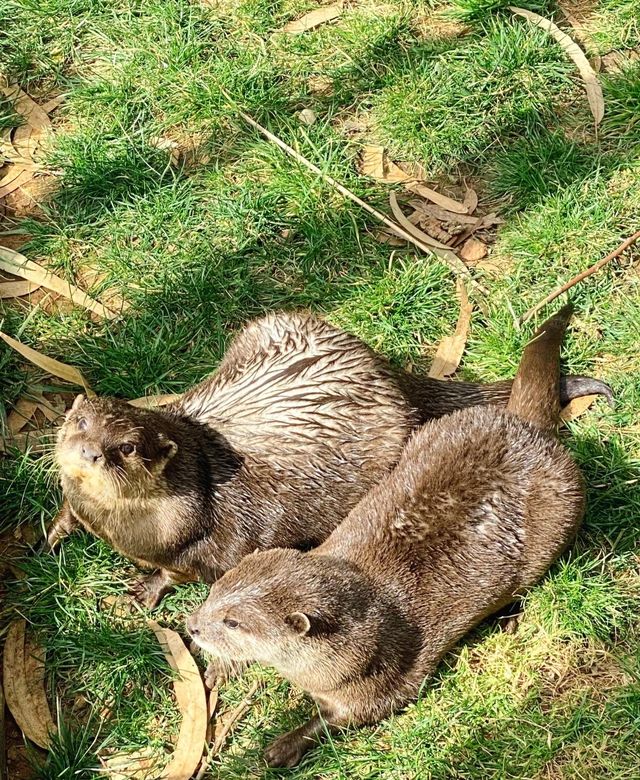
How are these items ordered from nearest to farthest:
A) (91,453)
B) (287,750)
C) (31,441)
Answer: (91,453) < (287,750) < (31,441)

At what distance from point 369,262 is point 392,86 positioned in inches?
34.4

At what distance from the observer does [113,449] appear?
311cm

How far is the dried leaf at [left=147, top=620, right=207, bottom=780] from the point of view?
3273 millimetres

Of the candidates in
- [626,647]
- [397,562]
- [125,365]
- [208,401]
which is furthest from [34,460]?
[626,647]

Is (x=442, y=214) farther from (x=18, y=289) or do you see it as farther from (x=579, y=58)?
(x=18, y=289)

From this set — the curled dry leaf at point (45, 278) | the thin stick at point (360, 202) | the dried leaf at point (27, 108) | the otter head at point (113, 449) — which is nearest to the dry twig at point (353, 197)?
the thin stick at point (360, 202)

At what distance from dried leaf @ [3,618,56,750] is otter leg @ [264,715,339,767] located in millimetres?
701

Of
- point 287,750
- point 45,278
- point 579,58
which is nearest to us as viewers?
point 287,750

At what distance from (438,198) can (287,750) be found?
7.34 ft

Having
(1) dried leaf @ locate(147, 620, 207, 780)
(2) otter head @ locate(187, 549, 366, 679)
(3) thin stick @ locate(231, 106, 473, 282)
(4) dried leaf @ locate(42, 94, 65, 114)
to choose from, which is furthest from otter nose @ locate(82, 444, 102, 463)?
→ (4) dried leaf @ locate(42, 94, 65, 114)

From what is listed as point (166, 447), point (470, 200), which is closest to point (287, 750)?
point (166, 447)

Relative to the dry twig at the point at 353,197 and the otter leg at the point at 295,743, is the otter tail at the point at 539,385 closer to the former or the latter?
the dry twig at the point at 353,197

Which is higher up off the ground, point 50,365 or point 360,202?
point 360,202

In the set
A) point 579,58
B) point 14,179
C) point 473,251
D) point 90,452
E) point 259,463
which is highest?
point 579,58
